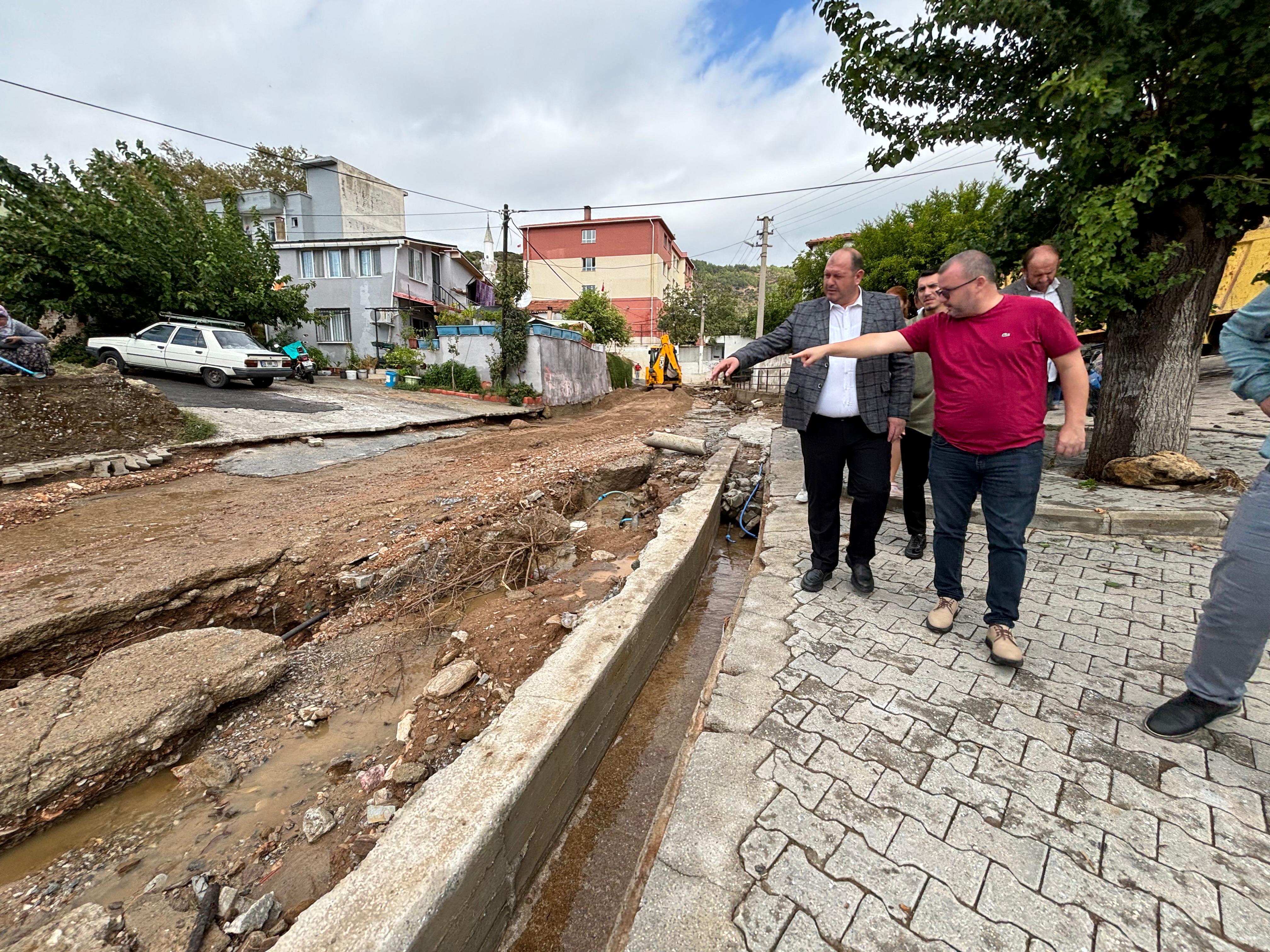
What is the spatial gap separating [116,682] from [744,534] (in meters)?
4.56

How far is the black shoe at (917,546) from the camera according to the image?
3627mm

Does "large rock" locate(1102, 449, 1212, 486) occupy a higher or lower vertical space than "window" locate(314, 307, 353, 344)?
lower

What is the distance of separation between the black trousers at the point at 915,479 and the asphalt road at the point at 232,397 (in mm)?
10772

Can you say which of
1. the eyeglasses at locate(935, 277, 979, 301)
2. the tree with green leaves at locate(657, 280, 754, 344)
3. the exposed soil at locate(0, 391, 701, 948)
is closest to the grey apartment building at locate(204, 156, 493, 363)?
the tree with green leaves at locate(657, 280, 754, 344)

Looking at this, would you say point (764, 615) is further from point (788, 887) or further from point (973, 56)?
point (973, 56)

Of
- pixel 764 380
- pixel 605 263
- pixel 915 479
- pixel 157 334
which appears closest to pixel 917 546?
pixel 915 479

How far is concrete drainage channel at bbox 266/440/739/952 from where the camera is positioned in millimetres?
1268

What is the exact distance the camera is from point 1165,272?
4.22 metres

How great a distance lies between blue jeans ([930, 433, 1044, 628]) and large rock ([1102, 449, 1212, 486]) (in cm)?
312

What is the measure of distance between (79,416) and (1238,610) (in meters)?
10.9

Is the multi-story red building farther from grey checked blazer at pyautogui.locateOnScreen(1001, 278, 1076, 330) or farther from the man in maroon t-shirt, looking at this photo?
the man in maroon t-shirt

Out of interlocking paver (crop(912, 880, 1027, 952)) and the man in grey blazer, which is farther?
the man in grey blazer

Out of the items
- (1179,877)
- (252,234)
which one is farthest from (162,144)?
(1179,877)

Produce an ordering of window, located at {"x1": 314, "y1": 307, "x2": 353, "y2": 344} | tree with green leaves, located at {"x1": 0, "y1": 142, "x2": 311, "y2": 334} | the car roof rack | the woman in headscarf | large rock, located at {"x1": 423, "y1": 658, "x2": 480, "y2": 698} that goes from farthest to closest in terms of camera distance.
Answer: window, located at {"x1": 314, "y1": 307, "x2": 353, "y2": 344} < the car roof rack < tree with green leaves, located at {"x1": 0, "y1": 142, "x2": 311, "y2": 334} < the woman in headscarf < large rock, located at {"x1": 423, "y1": 658, "x2": 480, "y2": 698}
